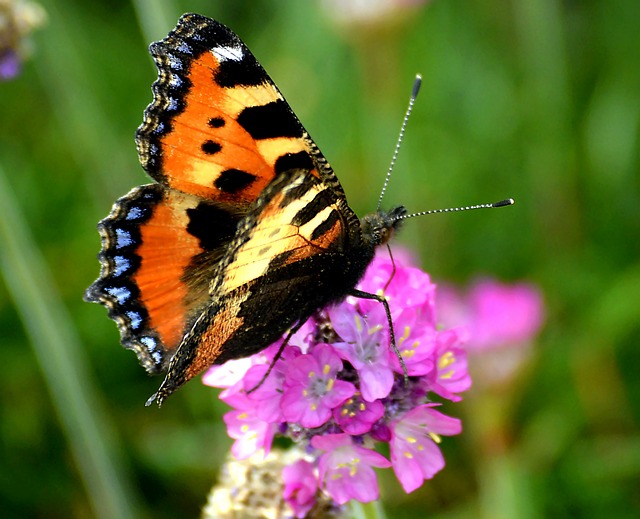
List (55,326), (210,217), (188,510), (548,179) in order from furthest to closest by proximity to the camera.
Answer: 1. (548,179)
2. (188,510)
3. (55,326)
4. (210,217)

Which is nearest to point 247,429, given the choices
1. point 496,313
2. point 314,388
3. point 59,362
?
point 314,388

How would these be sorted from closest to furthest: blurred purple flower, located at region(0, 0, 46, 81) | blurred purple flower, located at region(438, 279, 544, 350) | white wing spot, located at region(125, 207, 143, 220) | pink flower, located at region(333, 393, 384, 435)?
1. pink flower, located at region(333, 393, 384, 435)
2. white wing spot, located at region(125, 207, 143, 220)
3. blurred purple flower, located at region(0, 0, 46, 81)
4. blurred purple flower, located at region(438, 279, 544, 350)

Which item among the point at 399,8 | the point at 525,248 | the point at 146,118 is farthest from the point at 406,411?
the point at 399,8

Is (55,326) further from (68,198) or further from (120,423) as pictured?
(68,198)

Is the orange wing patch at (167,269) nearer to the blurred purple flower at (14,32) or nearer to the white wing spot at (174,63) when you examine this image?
the white wing spot at (174,63)

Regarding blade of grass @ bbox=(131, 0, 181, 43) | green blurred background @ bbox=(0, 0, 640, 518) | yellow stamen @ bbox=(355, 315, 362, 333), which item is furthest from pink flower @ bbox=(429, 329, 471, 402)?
blade of grass @ bbox=(131, 0, 181, 43)

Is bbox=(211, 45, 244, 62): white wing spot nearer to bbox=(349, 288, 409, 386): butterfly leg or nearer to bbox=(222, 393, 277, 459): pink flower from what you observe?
bbox=(349, 288, 409, 386): butterfly leg

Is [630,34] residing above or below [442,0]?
below

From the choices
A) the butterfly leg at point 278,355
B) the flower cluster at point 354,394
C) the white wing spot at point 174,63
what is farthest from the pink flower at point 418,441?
the white wing spot at point 174,63
